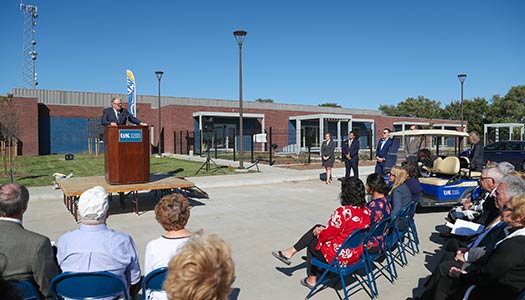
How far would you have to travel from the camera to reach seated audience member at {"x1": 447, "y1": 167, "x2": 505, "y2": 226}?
445cm

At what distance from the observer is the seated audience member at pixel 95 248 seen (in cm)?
278

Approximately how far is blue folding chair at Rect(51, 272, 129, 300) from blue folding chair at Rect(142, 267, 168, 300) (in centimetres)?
14

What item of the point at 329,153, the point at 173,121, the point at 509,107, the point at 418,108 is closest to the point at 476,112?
the point at 509,107

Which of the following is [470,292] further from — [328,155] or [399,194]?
[328,155]

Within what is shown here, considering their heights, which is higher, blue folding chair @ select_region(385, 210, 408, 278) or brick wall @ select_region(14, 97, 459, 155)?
brick wall @ select_region(14, 97, 459, 155)

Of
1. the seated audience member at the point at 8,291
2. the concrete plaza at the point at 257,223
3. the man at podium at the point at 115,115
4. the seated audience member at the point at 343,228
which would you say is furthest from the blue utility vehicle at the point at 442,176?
the seated audience member at the point at 8,291

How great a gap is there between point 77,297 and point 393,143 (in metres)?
8.77

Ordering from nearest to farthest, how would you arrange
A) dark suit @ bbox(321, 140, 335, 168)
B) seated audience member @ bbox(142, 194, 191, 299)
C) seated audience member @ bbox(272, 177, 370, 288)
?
seated audience member @ bbox(142, 194, 191, 299) < seated audience member @ bbox(272, 177, 370, 288) < dark suit @ bbox(321, 140, 335, 168)

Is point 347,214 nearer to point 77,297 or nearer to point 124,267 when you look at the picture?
point 124,267

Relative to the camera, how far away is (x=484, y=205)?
461 centimetres

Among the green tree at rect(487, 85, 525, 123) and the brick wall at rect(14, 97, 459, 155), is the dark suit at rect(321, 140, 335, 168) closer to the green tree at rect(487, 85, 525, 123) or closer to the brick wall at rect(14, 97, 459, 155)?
the brick wall at rect(14, 97, 459, 155)

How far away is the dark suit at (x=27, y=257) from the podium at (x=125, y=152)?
515 cm

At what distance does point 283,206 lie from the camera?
30.0ft

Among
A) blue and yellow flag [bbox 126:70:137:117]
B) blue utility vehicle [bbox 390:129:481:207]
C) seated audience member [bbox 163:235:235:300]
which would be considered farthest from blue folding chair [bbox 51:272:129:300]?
blue and yellow flag [bbox 126:70:137:117]
